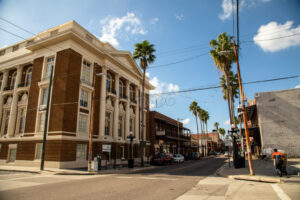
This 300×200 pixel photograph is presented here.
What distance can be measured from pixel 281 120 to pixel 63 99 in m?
27.0

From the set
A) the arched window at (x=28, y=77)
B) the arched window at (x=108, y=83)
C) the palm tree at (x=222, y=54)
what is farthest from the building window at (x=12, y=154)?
the palm tree at (x=222, y=54)

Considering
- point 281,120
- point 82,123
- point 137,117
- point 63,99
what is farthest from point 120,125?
point 281,120

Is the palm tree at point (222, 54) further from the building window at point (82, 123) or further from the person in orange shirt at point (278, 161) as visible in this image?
the building window at point (82, 123)

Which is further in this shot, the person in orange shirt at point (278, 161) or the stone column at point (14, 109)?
the stone column at point (14, 109)

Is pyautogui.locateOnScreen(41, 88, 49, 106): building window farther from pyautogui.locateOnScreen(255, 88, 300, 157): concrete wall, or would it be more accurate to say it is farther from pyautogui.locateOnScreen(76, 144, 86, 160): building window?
pyautogui.locateOnScreen(255, 88, 300, 157): concrete wall

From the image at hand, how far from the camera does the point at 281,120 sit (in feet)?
81.5

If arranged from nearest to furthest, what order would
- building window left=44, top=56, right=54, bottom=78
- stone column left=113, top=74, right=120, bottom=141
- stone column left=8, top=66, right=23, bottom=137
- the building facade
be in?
the building facade → building window left=44, top=56, right=54, bottom=78 → stone column left=8, top=66, right=23, bottom=137 → stone column left=113, top=74, right=120, bottom=141

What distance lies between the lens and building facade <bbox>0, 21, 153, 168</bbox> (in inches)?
893

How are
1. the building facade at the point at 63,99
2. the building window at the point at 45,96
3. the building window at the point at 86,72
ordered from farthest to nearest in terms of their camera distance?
the building window at the point at 86,72
the building window at the point at 45,96
the building facade at the point at 63,99

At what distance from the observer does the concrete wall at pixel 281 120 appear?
79.0ft

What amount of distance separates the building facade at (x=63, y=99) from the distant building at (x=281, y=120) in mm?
Answer: 19636

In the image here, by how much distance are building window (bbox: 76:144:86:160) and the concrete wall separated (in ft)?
75.2

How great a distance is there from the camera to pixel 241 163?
61.8ft

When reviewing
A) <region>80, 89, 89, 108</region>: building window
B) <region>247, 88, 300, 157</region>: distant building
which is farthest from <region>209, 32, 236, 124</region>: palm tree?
<region>80, 89, 89, 108</region>: building window
